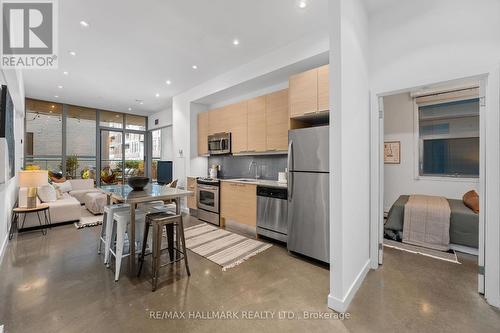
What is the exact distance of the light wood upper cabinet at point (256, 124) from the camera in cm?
395

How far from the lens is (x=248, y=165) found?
4.70m

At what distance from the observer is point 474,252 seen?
9.88ft

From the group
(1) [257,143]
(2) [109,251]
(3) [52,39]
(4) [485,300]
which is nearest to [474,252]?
(4) [485,300]

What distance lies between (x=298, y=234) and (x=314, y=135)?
53.8 inches

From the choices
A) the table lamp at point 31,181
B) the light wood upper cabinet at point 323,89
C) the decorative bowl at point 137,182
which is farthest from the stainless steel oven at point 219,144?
the table lamp at point 31,181

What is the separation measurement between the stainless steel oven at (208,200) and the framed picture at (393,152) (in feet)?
13.1

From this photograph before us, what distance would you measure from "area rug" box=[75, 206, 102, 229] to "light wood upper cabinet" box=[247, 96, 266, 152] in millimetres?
3557

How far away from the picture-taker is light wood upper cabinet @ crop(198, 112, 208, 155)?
524 cm

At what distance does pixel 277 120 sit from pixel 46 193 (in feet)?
16.3

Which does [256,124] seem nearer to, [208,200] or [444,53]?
[208,200]

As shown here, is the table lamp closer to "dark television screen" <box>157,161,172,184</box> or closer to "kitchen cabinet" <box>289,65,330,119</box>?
"dark television screen" <box>157,161,172,184</box>

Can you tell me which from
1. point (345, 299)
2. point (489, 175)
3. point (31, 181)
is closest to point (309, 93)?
point (489, 175)

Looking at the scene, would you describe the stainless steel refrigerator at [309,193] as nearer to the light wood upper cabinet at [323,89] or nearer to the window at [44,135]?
the light wood upper cabinet at [323,89]

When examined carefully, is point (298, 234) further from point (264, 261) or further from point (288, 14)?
point (288, 14)
